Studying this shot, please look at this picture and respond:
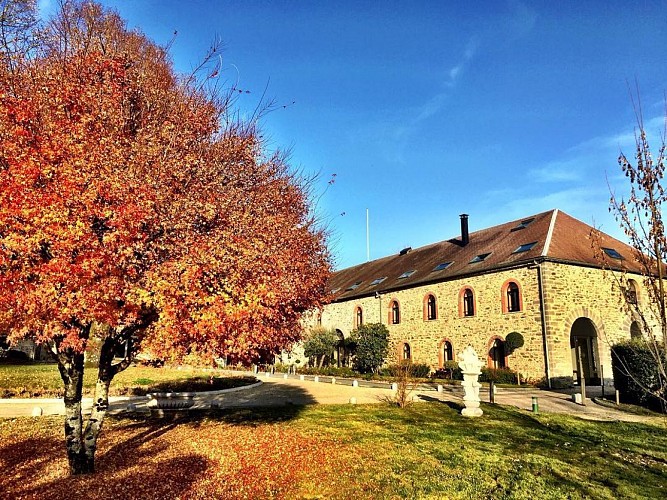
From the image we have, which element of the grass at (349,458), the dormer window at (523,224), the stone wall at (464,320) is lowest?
the grass at (349,458)

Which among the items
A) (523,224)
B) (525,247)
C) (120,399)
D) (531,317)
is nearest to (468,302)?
(531,317)

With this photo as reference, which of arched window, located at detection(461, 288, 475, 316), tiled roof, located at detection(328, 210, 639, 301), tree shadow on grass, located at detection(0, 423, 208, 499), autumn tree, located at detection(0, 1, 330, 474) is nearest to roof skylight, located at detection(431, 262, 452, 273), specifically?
tiled roof, located at detection(328, 210, 639, 301)

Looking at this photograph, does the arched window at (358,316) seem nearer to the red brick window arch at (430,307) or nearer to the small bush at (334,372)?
the small bush at (334,372)

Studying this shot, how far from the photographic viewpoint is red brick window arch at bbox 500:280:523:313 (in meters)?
23.5

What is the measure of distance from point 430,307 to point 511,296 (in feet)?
19.7

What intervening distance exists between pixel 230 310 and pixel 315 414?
28.8 feet

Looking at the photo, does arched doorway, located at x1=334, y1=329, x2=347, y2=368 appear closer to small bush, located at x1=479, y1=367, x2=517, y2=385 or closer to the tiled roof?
the tiled roof

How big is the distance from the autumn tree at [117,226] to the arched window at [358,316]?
26.5 m

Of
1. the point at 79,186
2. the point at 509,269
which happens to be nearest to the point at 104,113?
the point at 79,186

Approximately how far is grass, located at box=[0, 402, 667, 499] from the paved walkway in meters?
2.15

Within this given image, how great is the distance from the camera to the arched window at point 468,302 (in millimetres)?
25922

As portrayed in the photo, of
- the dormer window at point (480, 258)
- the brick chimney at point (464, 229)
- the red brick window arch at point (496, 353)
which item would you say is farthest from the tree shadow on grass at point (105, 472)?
the brick chimney at point (464, 229)

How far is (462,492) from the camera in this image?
7020 mm

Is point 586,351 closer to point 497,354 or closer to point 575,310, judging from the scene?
point 575,310
